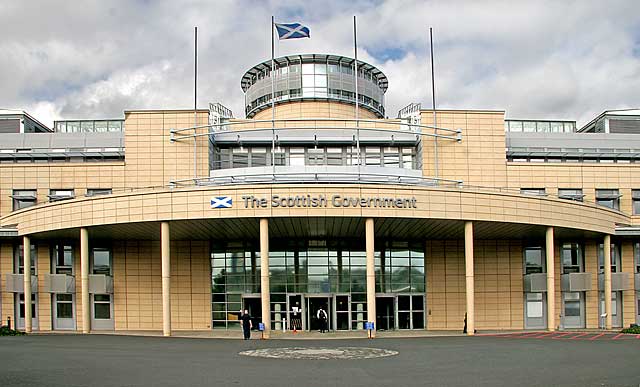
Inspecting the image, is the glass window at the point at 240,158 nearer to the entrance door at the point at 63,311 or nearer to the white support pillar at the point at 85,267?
the white support pillar at the point at 85,267

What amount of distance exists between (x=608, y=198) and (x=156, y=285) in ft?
94.8

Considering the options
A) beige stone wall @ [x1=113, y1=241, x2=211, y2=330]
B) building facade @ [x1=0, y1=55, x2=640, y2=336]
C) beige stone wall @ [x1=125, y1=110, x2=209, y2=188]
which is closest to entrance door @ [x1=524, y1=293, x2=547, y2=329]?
building facade @ [x1=0, y1=55, x2=640, y2=336]

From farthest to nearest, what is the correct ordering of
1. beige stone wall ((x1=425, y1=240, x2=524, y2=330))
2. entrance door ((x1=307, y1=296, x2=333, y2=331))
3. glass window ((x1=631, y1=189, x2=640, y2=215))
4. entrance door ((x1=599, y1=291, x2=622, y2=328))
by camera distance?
glass window ((x1=631, y1=189, x2=640, y2=215)) → entrance door ((x1=599, y1=291, x2=622, y2=328)) → beige stone wall ((x1=425, y1=240, x2=524, y2=330)) → entrance door ((x1=307, y1=296, x2=333, y2=331))

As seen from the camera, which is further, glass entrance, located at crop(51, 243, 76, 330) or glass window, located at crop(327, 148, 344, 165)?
glass window, located at crop(327, 148, 344, 165)

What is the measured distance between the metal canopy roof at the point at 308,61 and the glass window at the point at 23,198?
17009 mm

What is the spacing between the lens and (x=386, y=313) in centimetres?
4209

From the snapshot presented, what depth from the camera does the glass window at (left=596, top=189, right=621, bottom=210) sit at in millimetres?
45844

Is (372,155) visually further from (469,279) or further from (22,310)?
(22,310)

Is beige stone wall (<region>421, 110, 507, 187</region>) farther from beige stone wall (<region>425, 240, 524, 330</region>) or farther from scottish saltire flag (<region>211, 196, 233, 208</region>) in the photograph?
scottish saltire flag (<region>211, 196, 233, 208</region>)

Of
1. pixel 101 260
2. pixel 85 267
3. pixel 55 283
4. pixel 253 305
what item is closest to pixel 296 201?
pixel 253 305

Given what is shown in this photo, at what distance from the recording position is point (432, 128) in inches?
1718

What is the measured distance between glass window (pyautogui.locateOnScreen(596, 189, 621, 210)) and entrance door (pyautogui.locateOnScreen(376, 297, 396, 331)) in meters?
15.2

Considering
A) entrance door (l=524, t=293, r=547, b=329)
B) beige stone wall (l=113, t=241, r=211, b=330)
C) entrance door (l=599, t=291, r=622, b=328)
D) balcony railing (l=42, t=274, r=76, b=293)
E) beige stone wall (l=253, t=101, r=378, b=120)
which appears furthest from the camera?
beige stone wall (l=253, t=101, r=378, b=120)

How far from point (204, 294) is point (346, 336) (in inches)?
454
